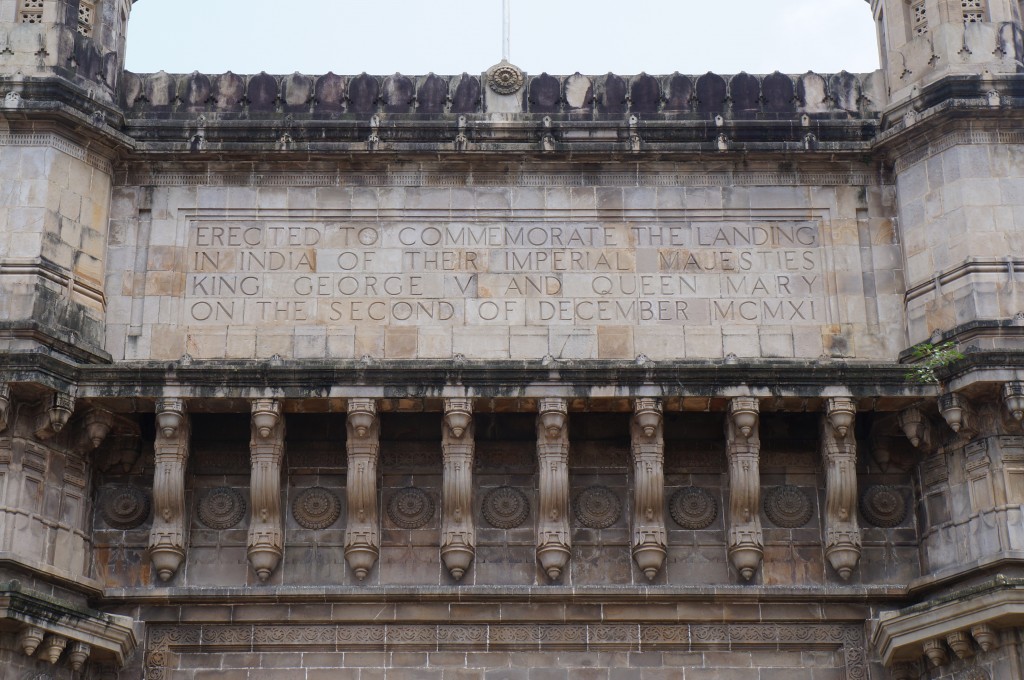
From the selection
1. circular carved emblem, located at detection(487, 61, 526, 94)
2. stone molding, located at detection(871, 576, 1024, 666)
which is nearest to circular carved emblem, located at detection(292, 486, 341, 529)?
circular carved emblem, located at detection(487, 61, 526, 94)

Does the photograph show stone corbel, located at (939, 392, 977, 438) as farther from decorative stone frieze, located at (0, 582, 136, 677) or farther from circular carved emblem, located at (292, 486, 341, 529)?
decorative stone frieze, located at (0, 582, 136, 677)

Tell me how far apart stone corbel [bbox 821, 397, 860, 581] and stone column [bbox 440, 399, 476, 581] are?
355 centimetres

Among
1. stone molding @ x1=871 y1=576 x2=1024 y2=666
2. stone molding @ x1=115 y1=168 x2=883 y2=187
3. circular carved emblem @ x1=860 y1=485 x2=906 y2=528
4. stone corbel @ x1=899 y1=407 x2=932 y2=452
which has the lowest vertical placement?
stone molding @ x1=871 y1=576 x2=1024 y2=666

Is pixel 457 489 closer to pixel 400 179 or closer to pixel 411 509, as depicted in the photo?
pixel 411 509

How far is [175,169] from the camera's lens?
2112 cm

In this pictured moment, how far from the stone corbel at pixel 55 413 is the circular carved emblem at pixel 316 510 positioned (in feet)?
8.04

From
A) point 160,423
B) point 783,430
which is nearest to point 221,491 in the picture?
point 160,423

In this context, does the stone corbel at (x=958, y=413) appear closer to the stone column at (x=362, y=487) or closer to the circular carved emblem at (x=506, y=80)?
the stone column at (x=362, y=487)

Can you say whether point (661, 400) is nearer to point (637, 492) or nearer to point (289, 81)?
point (637, 492)

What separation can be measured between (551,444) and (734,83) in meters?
4.79

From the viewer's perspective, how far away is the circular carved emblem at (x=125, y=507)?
64.9 feet

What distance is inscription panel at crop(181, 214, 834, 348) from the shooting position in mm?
20375

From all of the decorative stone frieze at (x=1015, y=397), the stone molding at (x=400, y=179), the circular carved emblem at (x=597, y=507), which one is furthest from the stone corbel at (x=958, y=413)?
the circular carved emblem at (x=597, y=507)

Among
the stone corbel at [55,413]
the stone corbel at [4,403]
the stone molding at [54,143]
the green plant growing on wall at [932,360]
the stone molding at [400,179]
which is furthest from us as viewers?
the stone molding at [400,179]
